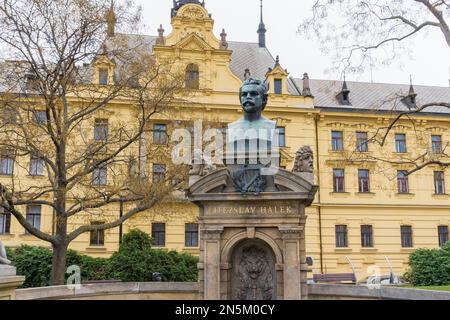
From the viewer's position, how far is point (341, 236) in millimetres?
31531

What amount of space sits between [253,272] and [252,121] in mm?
3195

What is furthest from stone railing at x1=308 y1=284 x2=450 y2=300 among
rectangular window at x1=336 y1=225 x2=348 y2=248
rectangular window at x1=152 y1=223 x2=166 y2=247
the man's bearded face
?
rectangular window at x1=336 y1=225 x2=348 y2=248

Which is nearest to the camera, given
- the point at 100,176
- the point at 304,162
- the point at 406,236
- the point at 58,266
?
the point at 304,162

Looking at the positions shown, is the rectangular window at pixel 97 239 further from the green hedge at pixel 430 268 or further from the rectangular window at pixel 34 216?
the green hedge at pixel 430 268

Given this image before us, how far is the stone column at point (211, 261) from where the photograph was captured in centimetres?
987

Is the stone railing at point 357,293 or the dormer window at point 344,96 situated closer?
the stone railing at point 357,293

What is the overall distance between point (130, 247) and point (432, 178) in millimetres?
21183

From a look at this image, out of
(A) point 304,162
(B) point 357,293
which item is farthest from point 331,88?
(B) point 357,293

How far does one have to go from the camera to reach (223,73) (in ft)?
102

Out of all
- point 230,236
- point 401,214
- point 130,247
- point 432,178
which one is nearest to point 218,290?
point 230,236

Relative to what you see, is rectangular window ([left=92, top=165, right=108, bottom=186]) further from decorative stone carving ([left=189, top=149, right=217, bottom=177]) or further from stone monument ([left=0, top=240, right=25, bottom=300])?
stone monument ([left=0, top=240, right=25, bottom=300])

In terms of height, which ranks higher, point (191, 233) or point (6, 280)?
point (191, 233)

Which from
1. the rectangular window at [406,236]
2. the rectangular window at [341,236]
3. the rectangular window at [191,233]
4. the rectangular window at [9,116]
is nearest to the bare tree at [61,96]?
the rectangular window at [9,116]

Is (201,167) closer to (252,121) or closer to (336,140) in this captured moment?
(252,121)
